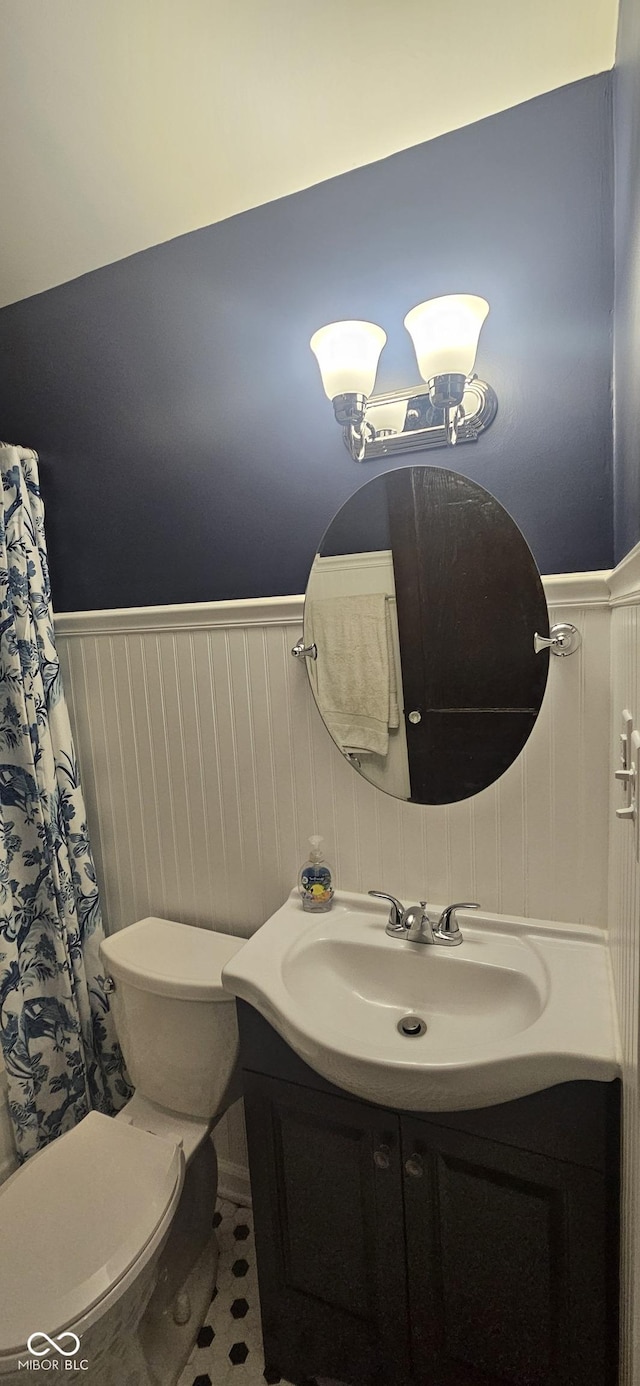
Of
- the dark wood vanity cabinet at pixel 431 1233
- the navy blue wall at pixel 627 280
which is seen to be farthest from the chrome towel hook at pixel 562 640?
the dark wood vanity cabinet at pixel 431 1233

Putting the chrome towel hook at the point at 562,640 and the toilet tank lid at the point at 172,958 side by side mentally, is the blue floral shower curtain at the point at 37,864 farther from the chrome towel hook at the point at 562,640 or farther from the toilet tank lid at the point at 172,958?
the chrome towel hook at the point at 562,640

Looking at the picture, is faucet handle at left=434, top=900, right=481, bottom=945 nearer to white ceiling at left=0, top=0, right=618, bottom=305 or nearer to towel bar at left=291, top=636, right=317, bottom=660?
towel bar at left=291, top=636, right=317, bottom=660

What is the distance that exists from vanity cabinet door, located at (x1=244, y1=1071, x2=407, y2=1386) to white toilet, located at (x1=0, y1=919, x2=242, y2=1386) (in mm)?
206

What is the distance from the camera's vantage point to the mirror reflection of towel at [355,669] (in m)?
1.26

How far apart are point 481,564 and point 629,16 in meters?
0.69

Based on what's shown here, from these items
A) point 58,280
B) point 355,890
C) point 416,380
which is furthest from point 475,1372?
point 58,280

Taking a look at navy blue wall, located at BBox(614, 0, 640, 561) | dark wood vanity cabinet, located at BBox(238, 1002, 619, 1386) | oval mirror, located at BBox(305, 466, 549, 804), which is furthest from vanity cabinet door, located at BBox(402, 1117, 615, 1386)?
navy blue wall, located at BBox(614, 0, 640, 561)

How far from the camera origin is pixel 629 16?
0.73m

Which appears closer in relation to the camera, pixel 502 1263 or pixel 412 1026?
pixel 502 1263

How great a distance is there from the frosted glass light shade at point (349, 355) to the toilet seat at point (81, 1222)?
1.53m

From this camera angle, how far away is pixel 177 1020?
1.33 metres

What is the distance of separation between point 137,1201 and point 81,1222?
0.10 meters

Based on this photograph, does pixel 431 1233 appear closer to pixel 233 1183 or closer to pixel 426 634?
pixel 233 1183

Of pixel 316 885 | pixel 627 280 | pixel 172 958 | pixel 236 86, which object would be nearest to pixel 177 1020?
pixel 172 958
